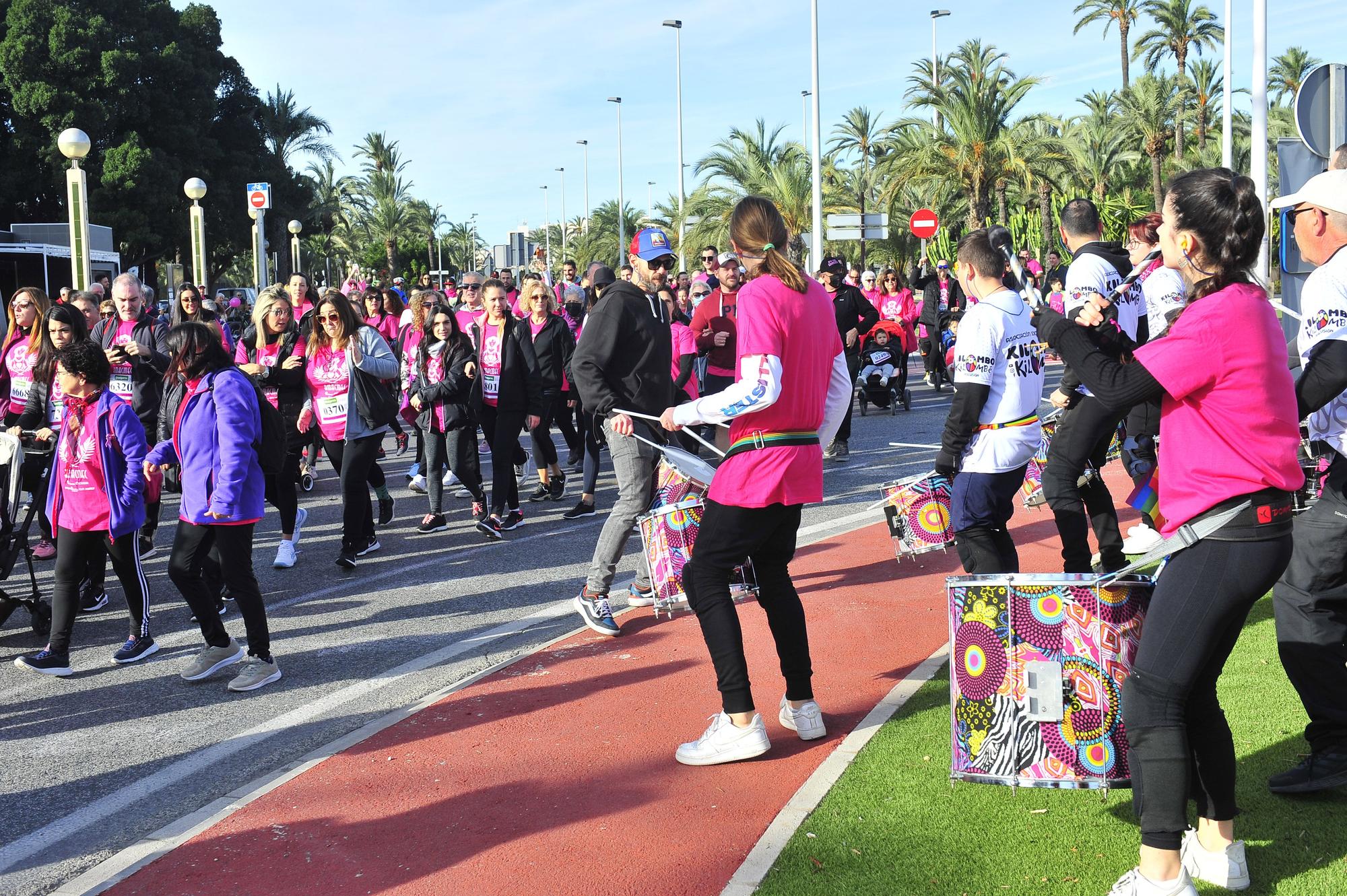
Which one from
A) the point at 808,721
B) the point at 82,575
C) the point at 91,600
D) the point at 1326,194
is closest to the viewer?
the point at 1326,194

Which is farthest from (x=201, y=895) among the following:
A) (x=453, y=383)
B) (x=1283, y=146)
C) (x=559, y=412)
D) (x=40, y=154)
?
(x=40, y=154)

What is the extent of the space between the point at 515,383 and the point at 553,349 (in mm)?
711

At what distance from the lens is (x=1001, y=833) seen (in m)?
3.80

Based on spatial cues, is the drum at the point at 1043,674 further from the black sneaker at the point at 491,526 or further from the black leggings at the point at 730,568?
the black sneaker at the point at 491,526

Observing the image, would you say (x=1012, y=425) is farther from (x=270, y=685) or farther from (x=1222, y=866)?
(x=270, y=685)

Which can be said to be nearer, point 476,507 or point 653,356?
point 653,356

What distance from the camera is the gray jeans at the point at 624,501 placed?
6.73 m

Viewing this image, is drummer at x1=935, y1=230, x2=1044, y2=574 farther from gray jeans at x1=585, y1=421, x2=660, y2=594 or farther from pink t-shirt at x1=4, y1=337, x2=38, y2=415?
pink t-shirt at x1=4, y1=337, x2=38, y2=415

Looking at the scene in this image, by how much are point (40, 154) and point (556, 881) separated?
45.1 m

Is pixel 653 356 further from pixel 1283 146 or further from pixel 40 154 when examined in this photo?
pixel 40 154

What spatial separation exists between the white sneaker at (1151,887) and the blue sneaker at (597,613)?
3661mm

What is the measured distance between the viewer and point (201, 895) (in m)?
3.73

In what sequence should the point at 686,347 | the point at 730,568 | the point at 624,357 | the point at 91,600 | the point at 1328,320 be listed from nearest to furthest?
the point at 1328,320, the point at 730,568, the point at 624,357, the point at 91,600, the point at 686,347

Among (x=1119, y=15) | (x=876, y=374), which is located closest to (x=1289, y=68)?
(x=1119, y=15)
